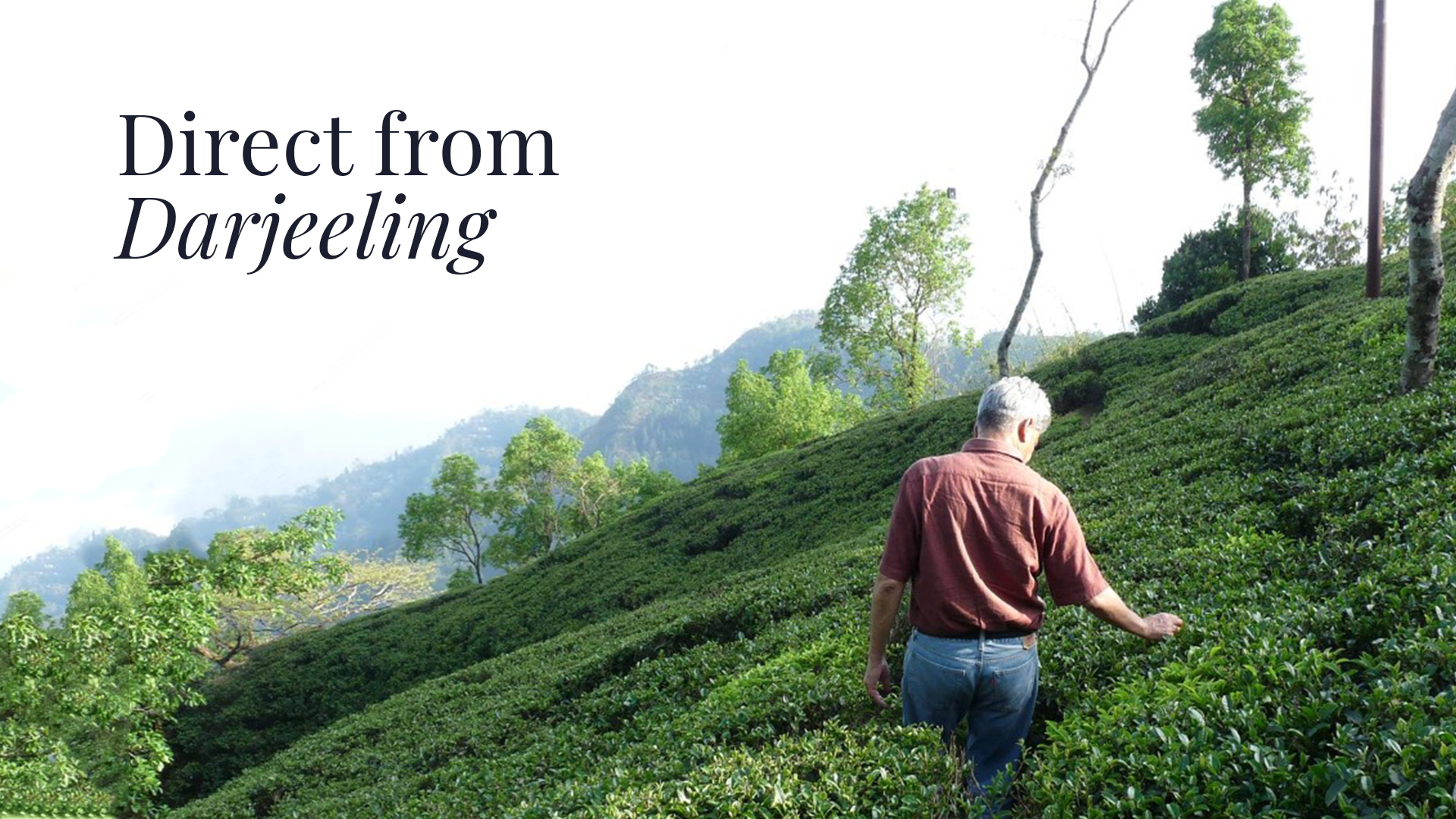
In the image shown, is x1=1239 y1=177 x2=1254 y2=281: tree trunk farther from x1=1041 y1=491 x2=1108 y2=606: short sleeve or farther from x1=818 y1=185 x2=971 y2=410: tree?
x1=1041 y1=491 x2=1108 y2=606: short sleeve

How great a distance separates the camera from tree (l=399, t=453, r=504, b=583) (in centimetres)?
4678

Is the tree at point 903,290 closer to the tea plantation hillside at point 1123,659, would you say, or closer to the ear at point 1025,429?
the tea plantation hillside at point 1123,659

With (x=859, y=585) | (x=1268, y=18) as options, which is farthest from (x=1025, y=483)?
(x=1268, y=18)

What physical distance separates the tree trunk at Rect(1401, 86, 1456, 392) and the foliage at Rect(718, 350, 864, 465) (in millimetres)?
33149

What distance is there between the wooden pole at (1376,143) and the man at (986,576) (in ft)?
42.9

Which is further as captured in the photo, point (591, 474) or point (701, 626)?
point (591, 474)

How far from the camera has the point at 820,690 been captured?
18.3 ft

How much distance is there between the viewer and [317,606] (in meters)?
40.6

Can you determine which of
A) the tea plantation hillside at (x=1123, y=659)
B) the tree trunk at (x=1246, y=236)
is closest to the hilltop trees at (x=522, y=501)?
the tea plantation hillside at (x=1123, y=659)

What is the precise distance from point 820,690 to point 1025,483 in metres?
2.59

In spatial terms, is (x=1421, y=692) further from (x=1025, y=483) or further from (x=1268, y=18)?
(x=1268, y=18)

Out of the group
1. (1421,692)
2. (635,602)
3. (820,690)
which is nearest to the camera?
(1421,692)

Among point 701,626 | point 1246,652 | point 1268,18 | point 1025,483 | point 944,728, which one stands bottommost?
point 701,626

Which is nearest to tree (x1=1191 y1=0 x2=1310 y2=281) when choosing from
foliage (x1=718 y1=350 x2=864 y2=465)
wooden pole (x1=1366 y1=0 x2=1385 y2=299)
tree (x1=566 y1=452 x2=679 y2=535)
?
wooden pole (x1=1366 y1=0 x2=1385 y2=299)
